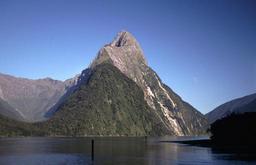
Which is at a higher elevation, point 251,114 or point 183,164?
point 251,114

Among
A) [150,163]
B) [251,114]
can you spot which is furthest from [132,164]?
[251,114]

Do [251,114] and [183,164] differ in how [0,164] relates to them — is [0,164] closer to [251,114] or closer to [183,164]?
[183,164]

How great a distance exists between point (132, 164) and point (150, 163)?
6253 mm

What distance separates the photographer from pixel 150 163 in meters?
105

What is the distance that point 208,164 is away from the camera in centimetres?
10262

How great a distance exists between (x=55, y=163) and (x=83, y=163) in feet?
22.9

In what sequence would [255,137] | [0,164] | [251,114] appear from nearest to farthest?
1. [0,164]
2. [255,137]
3. [251,114]

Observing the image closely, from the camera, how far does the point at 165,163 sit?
104m

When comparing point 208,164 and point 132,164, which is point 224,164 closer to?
point 208,164

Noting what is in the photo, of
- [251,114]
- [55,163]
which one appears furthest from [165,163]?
[251,114]

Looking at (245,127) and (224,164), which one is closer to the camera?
(224,164)

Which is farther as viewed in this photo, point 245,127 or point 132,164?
point 245,127

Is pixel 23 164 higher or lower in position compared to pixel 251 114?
lower

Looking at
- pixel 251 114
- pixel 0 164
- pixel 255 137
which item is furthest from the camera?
pixel 251 114
